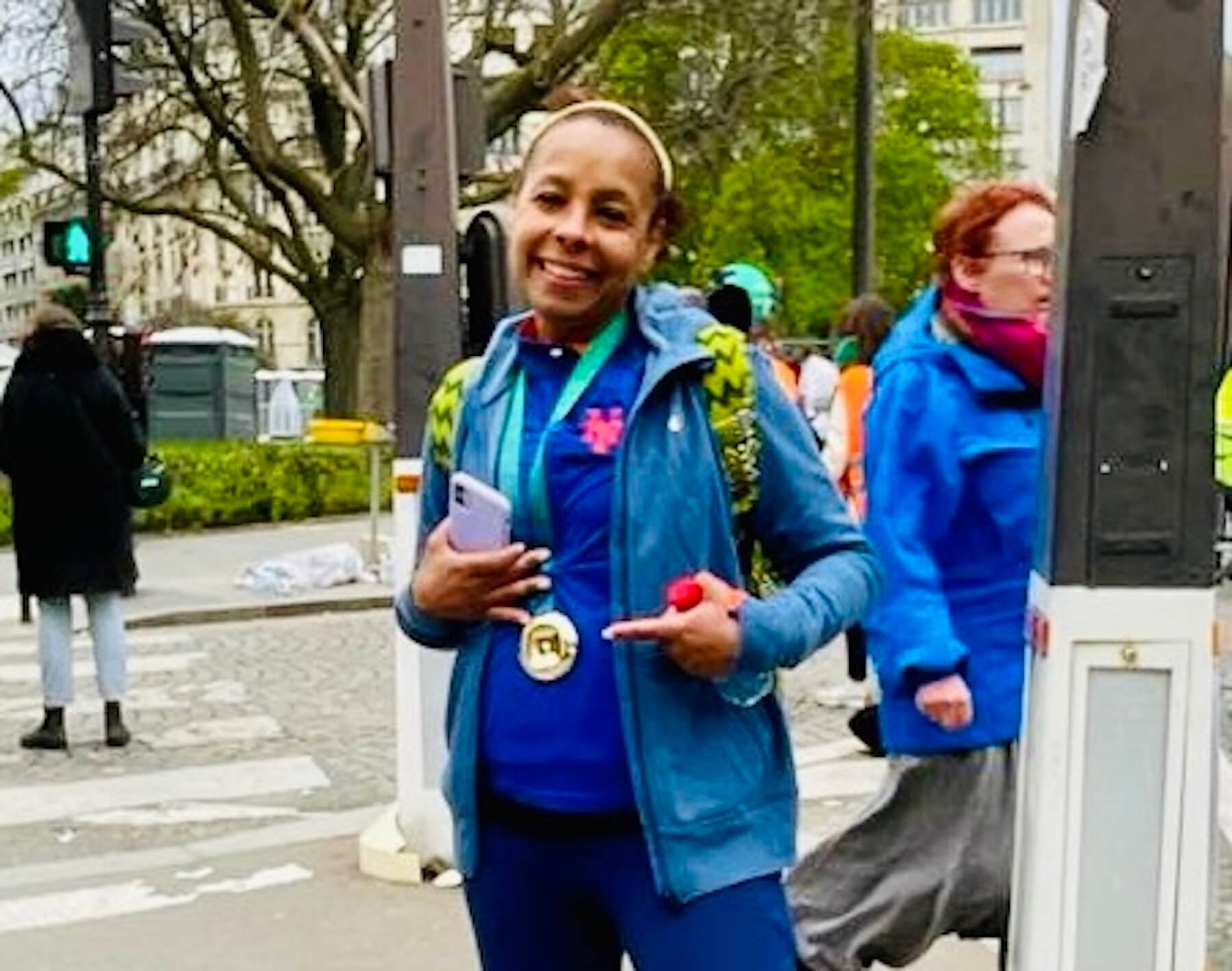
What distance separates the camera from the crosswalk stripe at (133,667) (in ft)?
37.3

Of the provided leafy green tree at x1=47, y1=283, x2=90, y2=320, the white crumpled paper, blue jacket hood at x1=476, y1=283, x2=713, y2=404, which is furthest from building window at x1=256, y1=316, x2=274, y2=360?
blue jacket hood at x1=476, y1=283, x2=713, y2=404

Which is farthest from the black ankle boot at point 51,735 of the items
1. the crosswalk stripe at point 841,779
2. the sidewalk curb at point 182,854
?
the crosswalk stripe at point 841,779

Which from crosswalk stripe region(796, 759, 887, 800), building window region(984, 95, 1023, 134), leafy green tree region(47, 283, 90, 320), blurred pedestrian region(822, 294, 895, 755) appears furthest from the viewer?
building window region(984, 95, 1023, 134)

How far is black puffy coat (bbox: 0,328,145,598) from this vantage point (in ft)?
29.2

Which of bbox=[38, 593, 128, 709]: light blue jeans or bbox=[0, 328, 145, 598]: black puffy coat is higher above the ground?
bbox=[0, 328, 145, 598]: black puffy coat

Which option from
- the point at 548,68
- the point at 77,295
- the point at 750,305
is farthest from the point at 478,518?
the point at 548,68

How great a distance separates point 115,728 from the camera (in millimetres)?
9164

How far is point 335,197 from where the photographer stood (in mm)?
30094

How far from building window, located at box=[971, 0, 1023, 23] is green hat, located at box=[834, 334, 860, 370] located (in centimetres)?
10614

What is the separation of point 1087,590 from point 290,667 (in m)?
8.82

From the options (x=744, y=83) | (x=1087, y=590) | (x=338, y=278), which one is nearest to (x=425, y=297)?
(x=1087, y=590)

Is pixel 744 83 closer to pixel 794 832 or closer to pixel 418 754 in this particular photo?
pixel 418 754

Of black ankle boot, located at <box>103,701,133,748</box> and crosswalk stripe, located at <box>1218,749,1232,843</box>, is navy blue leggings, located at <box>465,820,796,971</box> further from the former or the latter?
black ankle boot, located at <box>103,701,133,748</box>

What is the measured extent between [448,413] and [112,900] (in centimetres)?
388
